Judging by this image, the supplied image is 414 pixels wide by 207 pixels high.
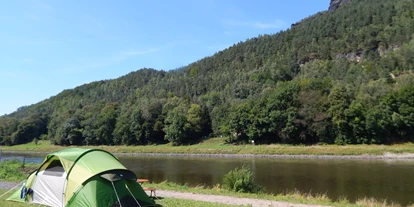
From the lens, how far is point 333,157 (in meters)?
57.1

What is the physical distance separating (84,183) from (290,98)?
238ft

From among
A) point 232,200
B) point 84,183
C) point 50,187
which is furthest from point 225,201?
point 50,187

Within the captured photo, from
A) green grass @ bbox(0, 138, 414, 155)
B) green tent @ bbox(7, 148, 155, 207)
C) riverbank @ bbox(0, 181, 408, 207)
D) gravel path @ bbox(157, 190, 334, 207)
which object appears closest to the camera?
green tent @ bbox(7, 148, 155, 207)

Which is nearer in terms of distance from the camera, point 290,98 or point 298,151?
point 298,151

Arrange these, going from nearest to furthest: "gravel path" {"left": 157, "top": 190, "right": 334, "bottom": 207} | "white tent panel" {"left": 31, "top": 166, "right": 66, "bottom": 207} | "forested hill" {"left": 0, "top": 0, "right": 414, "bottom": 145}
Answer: "white tent panel" {"left": 31, "top": 166, "right": 66, "bottom": 207}, "gravel path" {"left": 157, "top": 190, "right": 334, "bottom": 207}, "forested hill" {"left": 0, "top": 0, "right": 414, "bottom": 145}

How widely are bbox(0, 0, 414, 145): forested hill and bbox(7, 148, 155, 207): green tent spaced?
→ 61439 mm

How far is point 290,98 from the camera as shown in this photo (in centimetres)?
8069

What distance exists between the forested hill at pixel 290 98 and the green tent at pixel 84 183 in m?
61.4

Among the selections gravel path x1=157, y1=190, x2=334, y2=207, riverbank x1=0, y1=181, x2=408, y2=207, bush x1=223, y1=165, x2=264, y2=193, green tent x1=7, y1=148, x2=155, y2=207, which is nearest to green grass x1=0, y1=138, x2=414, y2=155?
bush x1=223, y1=165, x2=264, y2=193

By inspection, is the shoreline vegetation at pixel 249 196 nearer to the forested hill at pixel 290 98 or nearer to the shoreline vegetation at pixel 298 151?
A: the shoreline vegetation at pixel 298 151

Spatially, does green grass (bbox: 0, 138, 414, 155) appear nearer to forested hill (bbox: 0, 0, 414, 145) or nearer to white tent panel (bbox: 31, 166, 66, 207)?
forested hill (bbox: 0, 0, 414, 145)

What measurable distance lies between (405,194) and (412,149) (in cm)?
3861

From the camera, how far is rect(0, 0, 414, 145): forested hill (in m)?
69.1

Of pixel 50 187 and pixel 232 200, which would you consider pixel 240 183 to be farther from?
pixel 50 187
